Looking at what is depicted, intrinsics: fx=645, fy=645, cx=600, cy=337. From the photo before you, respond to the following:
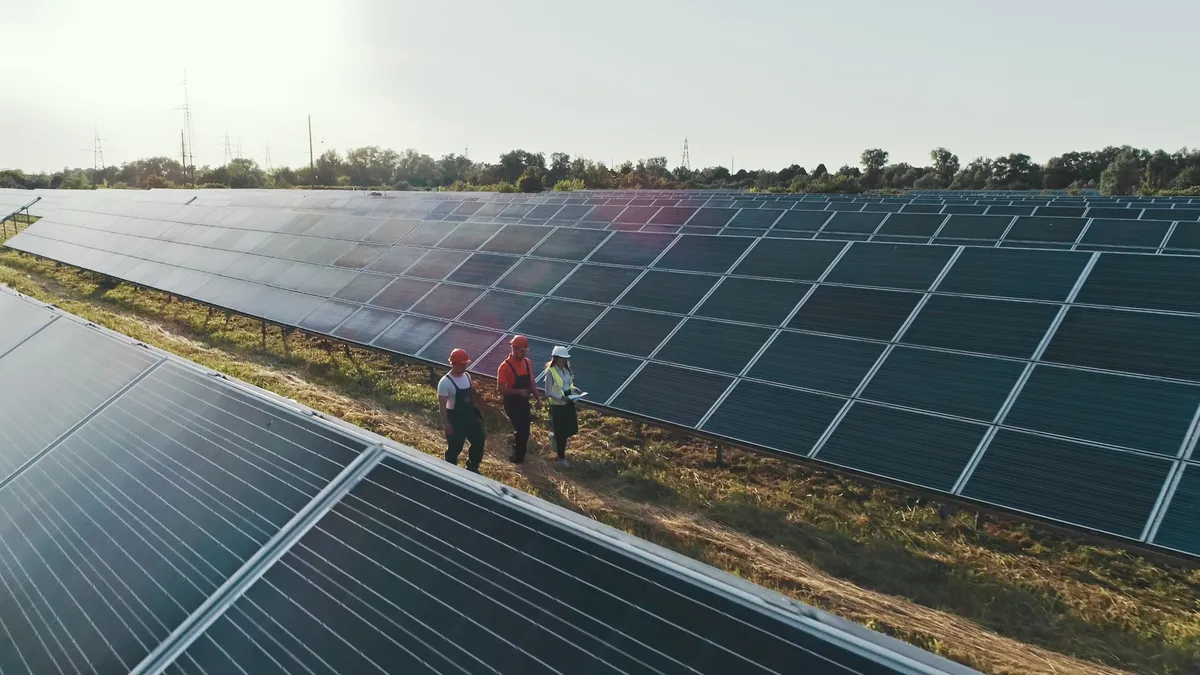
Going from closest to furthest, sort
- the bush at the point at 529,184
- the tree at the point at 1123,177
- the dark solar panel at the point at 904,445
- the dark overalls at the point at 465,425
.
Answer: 1. the dark solar panel at the point at 904,445
2. the dark overalls at the point at 465,425
3. the tree at the point at 1123,177
4. the bush at the point at 529,184

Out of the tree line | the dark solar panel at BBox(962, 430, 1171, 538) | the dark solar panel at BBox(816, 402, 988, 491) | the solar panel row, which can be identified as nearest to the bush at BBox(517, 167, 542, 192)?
the tree line

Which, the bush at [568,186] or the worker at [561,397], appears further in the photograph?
the bush at [568,186]

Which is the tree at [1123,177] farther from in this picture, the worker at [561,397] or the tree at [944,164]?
the worker at [561,397]

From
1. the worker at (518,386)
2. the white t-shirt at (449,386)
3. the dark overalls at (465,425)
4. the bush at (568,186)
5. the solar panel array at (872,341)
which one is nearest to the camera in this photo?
the solar panel array at (872,341)

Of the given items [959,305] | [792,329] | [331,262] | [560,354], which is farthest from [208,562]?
[331,262]

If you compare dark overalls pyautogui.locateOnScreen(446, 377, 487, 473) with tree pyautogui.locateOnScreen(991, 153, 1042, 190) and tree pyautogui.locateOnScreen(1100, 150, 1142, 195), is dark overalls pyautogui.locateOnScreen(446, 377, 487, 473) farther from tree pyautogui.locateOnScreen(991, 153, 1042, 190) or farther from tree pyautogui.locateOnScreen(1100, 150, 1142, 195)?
tree pyautogui.locateOnScreen(991, 153, 1042, 190)

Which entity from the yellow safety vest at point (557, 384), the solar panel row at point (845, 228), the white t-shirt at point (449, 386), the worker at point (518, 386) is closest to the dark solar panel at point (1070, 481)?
the yellow safety vest at point (557, 384)

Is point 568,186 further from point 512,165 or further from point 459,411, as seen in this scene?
point 459,411
